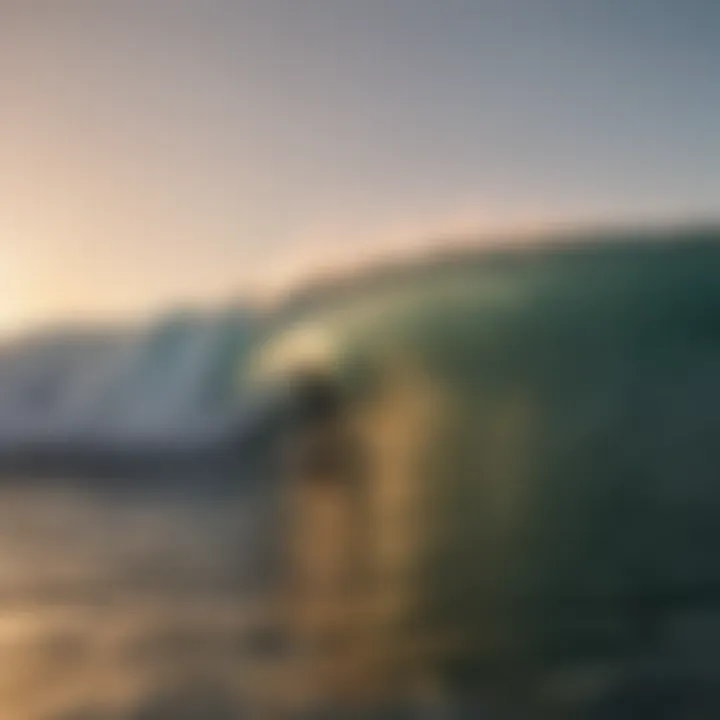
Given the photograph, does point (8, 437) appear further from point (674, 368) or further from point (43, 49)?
point (674, 368)

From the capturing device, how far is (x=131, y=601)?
1.06m

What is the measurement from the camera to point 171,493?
109cm

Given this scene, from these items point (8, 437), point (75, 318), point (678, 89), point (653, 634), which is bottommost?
point (653, 634)

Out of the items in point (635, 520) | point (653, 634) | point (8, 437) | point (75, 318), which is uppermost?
point (75, 318)

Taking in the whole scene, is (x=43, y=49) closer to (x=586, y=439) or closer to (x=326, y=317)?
(x=326, y=317)

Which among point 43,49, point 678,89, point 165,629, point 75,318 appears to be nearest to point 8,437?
point 75,318

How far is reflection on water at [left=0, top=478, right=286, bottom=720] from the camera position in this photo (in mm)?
1040

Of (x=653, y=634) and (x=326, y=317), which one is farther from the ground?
(x=326, y=317)

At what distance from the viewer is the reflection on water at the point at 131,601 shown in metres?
1.04

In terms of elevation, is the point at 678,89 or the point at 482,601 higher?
the point at 678,89

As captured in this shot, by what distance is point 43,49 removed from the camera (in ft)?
3.72

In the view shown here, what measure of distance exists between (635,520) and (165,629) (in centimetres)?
45

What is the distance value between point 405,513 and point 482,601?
0.11 m

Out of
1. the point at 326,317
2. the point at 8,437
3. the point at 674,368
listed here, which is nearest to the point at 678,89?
the point at 674,368
